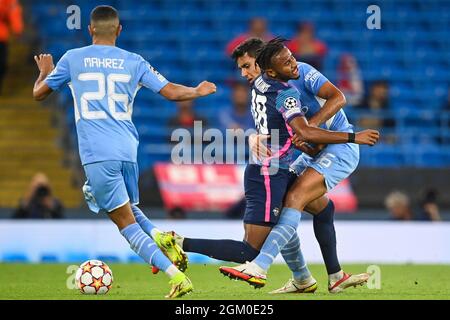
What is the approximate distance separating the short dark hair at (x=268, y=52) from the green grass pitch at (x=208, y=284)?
1.76 metres

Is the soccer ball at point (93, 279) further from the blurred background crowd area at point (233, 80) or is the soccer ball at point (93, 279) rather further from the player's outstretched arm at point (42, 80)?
the blurred background crowd area at point (233, 80)

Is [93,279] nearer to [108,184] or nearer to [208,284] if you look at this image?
[108,184]

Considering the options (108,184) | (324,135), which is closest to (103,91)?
(108,184)

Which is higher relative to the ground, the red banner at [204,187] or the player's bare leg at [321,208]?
the player's bare leg at [321,208]

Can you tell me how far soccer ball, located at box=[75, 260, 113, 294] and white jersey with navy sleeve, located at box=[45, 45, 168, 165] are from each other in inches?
36.2

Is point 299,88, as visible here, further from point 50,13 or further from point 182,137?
point 50,13

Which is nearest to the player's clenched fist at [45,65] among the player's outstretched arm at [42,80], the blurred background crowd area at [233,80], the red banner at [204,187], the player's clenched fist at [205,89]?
the player's outstretched arm at [42,80]

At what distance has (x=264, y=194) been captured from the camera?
855 centimetres

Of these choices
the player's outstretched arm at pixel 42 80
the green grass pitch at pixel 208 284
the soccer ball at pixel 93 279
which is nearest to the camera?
the player's outstretched arm at pixel 42 80

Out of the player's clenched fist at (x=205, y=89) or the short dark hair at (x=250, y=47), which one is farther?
the short dark hair at (x=250, y=47)

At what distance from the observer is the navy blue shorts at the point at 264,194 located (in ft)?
27.9

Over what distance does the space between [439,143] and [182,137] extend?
407cm

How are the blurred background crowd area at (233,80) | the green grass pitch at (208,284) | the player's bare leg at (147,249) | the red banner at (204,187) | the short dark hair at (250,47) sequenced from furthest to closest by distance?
the blurred background crowd area at (233,80), the red banner at (204,187), the short dark hair at (250,47), the green grass pitch at (208,284), the player's bare leg at (147,249)

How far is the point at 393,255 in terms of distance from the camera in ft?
44.6
